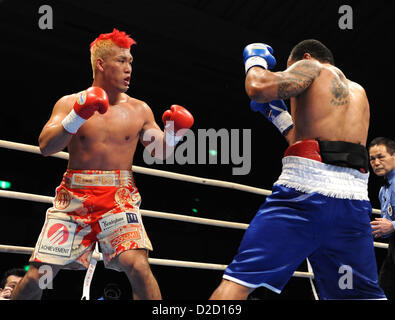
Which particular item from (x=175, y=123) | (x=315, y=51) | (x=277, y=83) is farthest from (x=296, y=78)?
(x=175, y=123)

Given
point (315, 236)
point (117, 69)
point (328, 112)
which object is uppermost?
point (117, 69)

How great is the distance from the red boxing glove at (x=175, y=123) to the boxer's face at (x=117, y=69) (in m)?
0.24

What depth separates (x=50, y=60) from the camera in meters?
5.60

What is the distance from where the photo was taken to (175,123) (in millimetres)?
2150

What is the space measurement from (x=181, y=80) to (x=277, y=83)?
186 inches

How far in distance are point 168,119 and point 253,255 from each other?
847 millimetres

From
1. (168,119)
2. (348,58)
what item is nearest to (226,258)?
(348,58)

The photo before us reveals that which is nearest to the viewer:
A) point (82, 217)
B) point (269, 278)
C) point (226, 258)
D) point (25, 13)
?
point (269, 278)

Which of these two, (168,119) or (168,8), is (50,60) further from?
(168,119)

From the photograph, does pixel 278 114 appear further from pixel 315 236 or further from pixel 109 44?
pixel 109 44

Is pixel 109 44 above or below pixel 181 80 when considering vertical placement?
below

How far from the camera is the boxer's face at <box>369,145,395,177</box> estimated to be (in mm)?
2973
